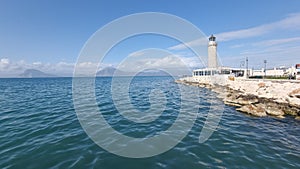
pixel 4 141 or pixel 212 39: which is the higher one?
pixel 212 39

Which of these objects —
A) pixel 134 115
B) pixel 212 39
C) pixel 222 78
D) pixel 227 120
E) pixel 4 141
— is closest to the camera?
pixel 4 141

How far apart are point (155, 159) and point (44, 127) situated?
7.46 m

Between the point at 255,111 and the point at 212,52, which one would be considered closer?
the point at 255,111

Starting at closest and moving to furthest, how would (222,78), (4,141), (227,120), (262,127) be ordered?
(4,141)
(262,127)
(227,120)
(222,78)

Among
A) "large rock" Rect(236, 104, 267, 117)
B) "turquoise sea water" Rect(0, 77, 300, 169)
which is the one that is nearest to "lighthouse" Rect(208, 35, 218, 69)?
"large rock" Rect(236, 104, 267, 117)

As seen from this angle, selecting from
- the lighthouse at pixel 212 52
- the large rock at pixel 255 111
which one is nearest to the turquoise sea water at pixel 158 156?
the large rock at pixel 255 111

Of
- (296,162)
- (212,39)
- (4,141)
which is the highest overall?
(212,39)

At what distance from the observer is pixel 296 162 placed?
635 cm

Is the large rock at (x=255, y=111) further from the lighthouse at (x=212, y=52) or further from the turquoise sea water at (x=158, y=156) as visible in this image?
the lighthouse at (x=212, y=52)

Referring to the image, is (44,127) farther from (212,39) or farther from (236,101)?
(212,39)

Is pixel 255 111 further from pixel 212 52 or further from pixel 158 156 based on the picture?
pixel 212 52

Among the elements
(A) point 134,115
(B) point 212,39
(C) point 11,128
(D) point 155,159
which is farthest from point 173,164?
(B) point 212,39

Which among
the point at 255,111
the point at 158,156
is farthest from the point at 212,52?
the point at 158,156

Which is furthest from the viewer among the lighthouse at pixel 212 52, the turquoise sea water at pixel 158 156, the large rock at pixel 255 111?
the lighthouse at pixel 212 52
